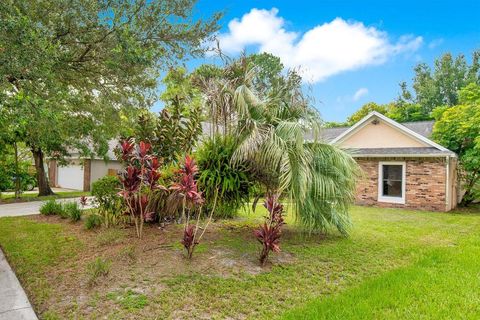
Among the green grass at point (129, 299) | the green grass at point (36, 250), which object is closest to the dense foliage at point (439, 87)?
the green grass at point (36, 250)

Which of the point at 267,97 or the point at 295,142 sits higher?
the point at 267,97

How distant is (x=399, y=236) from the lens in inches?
330

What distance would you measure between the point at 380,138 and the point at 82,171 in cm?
1978

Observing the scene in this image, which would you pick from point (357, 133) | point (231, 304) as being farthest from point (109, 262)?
point (357, 133)

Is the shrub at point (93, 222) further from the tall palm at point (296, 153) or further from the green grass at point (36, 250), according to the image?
the tall palm at point (296, 153)

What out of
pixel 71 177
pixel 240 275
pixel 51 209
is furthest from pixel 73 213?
pixel 71 177

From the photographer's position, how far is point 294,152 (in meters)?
6.65

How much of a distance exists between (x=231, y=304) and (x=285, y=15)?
30.9ft

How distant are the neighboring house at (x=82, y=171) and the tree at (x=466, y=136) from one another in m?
18.6

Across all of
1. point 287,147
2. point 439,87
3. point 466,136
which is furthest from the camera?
point 439,87

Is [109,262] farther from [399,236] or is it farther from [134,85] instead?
[399,236]

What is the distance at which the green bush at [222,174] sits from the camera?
6719 millimetres

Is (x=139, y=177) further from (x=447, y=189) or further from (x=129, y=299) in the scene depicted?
(x=447, y=189)

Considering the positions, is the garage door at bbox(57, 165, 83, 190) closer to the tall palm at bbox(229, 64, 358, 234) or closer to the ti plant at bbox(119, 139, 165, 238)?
the ti plant at bbox(119, 139, 165, 238)
